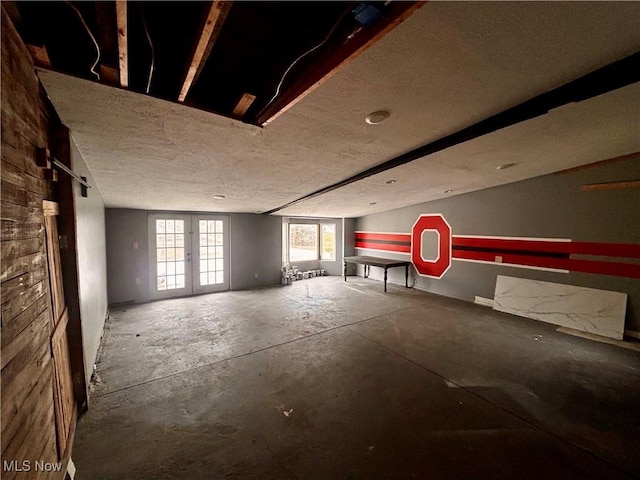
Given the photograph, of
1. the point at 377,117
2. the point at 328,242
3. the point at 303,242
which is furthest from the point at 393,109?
the point at 328,242

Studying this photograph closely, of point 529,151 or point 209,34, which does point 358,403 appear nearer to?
point 209,34

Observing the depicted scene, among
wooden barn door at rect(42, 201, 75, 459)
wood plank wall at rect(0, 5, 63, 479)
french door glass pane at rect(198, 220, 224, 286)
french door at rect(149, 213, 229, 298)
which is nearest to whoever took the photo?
wood plank wall at rect(0, 5, 63, 479)

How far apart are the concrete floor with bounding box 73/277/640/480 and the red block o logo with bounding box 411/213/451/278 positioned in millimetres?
2027

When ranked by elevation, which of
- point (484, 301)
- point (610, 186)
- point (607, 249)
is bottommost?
point (484, 301)

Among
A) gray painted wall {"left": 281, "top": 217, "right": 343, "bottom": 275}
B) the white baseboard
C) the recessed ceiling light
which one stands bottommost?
the white baseboard

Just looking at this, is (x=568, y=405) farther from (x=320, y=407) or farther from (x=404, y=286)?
(x=404, y=286)

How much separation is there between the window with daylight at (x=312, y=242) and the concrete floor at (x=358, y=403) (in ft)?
14.0

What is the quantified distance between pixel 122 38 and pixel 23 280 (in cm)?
122

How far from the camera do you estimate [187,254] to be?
18.9 feet

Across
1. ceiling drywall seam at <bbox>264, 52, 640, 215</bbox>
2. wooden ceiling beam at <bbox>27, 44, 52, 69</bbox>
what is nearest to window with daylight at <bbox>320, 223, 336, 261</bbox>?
ceiling drywall seam at <bbox>264, 52, 640, 215</bbox>

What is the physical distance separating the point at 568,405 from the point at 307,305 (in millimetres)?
3896

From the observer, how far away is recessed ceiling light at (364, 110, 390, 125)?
202 cm

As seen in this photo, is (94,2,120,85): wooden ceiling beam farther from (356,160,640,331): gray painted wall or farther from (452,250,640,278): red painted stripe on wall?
(452,250,640,278): red painted stripe on wall

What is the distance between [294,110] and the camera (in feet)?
6.23
